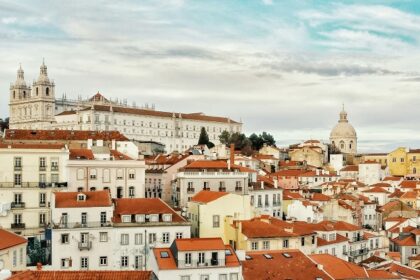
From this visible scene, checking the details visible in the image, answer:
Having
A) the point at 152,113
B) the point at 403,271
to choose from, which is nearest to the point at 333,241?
the point at 403,271

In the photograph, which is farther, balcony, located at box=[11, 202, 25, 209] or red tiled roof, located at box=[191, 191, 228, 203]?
balcony, located at box=[11, 202, 25, 209]

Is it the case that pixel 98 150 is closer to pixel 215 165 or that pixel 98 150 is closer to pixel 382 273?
pixel 215 165

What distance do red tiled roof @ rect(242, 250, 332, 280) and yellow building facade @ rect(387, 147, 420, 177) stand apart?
11050cm

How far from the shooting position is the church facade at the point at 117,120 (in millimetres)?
170500

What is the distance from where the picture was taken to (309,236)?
54.4 meters

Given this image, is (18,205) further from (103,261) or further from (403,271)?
(403,271)

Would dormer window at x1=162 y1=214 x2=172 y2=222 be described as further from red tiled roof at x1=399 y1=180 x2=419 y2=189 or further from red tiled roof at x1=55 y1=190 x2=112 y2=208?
red tiled roof at x1=399 y1=180 x2=419 y2=189

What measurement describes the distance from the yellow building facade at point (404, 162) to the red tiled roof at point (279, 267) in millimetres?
110500

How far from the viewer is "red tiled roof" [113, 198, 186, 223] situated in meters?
52.1

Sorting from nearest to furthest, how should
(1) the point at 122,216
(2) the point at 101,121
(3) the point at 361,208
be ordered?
1. (1) the point at 122,216
2. (3) the point at 361,208
3. (2) the point at 101,121

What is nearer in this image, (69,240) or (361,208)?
(69,240)

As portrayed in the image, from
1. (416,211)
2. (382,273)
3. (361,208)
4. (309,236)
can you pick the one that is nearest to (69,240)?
(309,236)

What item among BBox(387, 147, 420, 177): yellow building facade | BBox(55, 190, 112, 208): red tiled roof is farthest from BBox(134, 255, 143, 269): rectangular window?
BBox(387, 147, 420, 177): yellow building facade

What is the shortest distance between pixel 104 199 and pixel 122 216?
2.42m
